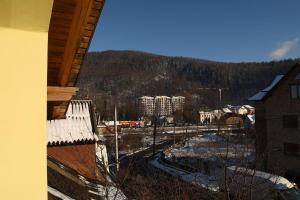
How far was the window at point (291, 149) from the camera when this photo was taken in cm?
3047

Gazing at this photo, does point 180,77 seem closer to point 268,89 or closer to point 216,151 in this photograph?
point 268,89

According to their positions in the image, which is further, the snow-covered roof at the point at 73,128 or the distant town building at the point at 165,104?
the distant town building at the point at 165,104

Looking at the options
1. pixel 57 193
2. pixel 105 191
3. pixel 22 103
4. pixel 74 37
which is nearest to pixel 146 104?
pixel 105 191

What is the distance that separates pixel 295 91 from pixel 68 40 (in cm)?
2838

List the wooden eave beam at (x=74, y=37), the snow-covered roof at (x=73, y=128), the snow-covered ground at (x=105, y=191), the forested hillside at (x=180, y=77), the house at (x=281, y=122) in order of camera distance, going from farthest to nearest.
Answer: the forested hillside at (x=180, y=77), the house at (x=281, y=122), the snow-covered roof at (x=73, y=128), the snow-covered ground at (x=105, y=191), the wooden eave beam at (x=74, y=37)

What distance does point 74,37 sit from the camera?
4.69 metres

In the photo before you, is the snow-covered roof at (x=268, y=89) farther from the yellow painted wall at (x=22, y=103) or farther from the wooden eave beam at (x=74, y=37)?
the yellow painted wall at (x=22, y=103)

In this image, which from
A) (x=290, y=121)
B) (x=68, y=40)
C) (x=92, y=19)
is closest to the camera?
(x=92, y=19)

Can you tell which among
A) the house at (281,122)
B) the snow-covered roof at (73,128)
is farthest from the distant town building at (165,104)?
the snow-covered roof at (73,128)

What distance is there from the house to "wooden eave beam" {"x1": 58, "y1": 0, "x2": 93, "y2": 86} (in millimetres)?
26102

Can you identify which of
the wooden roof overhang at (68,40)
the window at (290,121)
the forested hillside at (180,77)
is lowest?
the window at (290,121)

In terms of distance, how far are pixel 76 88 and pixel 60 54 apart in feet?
2.35

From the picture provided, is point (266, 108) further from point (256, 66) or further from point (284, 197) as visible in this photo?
point (256, 66)

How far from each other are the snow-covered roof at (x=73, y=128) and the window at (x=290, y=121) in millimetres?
22124
